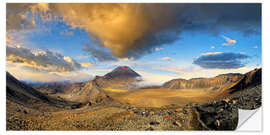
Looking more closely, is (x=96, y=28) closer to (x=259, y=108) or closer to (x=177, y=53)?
(x=177, y=53)

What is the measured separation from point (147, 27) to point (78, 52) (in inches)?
51.6

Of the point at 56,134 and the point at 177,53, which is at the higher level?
the point at 177,53

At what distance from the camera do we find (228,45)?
2553 mm

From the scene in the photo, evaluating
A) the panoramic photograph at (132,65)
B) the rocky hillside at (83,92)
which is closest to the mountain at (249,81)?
the panoramic photograph at (132,65)

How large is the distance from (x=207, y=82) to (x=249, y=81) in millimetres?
726


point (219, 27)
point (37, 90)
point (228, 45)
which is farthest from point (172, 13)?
point (37, 90)

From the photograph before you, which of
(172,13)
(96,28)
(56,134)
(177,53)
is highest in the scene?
(172,13)

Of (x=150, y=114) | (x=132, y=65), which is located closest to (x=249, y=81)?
(x=150, y=114)

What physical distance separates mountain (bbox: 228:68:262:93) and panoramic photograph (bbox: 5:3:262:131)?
1cm

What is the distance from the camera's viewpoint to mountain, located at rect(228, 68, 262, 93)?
2.54 m

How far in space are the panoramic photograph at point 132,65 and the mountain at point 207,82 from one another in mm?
18

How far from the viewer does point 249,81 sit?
2.56 metres

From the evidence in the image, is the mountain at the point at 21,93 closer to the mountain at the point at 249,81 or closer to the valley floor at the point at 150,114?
the valley floor at the point at 150,114

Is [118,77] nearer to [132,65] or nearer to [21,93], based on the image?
[132,65]
